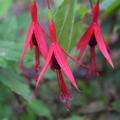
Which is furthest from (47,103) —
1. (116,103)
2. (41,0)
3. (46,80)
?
(41,0)

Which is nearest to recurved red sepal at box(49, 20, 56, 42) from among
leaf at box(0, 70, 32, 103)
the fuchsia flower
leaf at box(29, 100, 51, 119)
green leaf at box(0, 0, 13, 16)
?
the fuchsia flower

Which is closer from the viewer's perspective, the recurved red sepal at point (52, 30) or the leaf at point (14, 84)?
Answer: the recurved red sepal at point (52, 30)

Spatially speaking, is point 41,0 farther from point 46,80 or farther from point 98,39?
point 98,39

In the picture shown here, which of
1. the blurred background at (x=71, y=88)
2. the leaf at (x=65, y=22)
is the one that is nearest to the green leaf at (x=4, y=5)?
the blurred background at (x=71, y=88)

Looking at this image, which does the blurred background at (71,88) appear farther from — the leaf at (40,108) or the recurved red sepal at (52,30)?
the recurved red sepal at (52,30)

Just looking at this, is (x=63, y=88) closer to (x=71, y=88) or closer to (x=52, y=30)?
(x=52, y=30)

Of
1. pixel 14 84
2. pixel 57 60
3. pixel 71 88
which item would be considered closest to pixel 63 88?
pixel 57 60
